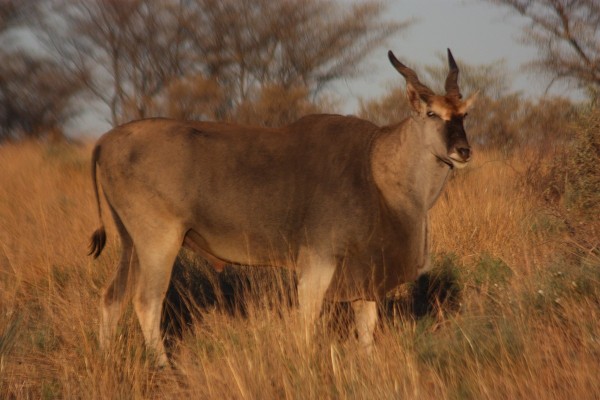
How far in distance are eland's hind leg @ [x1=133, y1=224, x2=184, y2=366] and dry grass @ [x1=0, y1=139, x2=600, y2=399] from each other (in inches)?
5.2

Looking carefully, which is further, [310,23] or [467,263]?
[310,23]

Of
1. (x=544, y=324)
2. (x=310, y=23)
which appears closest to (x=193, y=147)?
(x=544, y=324)

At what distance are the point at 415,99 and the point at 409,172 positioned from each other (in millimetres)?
491

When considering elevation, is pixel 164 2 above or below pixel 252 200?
above

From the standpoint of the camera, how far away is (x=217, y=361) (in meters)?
5.07

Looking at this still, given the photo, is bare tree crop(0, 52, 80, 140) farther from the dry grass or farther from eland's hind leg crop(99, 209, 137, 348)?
eland's hind leg crop(99, 209, 137, 348)

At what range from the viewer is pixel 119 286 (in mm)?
6023

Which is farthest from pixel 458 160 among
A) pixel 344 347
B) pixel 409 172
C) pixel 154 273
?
pixel 154 273

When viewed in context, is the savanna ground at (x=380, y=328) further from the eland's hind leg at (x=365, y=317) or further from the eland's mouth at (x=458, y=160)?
the eland's mouth at (x=458, y=160)

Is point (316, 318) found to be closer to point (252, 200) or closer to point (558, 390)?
point (252, 200)

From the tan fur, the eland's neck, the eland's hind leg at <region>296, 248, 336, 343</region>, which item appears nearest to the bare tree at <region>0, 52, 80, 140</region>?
the tan fur

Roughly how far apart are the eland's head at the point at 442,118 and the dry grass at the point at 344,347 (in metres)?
0.95

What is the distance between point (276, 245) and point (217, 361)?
97 centimetres

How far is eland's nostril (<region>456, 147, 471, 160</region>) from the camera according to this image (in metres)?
5.24
